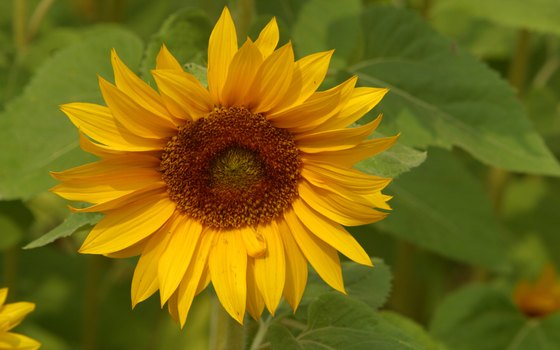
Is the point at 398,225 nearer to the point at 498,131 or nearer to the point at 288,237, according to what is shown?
the point at 498,131

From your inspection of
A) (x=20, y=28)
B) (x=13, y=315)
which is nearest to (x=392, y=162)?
(x=13, y=315)

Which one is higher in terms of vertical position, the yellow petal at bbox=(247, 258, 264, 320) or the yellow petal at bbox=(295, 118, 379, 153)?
the yellow petal at bbox=(295, 118, 379, 153)

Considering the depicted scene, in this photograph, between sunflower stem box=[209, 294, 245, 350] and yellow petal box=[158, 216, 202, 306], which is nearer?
yellow petal box=[158, 216, 202, 306]

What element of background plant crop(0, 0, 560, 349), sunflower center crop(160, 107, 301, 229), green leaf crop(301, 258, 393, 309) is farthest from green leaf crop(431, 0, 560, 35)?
sunflower center crop(160, 107, 301, 229)

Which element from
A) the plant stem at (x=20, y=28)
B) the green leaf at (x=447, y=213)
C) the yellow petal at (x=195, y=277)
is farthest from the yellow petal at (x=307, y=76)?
the plant stem at (x=20, y=28)

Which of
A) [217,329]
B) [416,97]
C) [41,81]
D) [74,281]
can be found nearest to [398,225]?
[416,97]

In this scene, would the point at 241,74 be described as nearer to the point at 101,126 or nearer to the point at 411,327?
the point at 101,126

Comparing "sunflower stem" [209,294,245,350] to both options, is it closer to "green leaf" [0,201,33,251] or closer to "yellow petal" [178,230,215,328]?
"yellow petal" [178,230,215,328]

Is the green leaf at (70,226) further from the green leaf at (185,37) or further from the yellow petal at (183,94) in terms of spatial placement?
the green leaf at (185,37)
